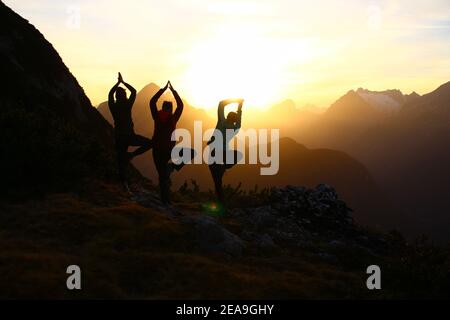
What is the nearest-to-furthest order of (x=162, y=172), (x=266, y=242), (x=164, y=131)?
(x=266, y=242) < (x=164, y=131) < (x=162, y=172)

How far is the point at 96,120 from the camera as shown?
28094 mm

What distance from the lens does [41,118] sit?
64.4 ft

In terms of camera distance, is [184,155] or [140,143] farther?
[140,143]

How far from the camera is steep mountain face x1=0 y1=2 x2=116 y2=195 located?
52.6 ft

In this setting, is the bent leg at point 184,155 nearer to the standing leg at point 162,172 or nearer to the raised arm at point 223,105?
the standing leg at point 162,172

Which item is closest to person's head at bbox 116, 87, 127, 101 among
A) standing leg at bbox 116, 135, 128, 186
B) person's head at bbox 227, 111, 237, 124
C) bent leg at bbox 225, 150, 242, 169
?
standing leg at bbox 116, 135, 128, 186

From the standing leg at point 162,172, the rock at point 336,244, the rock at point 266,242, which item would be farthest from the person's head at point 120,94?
the rock at point 336,244

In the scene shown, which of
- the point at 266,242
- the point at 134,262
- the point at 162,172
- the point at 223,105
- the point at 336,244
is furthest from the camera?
the point at 223,105

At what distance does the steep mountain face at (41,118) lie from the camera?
52.6 ft

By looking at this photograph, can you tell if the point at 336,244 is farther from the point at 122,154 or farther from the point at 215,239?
the point at 122,154

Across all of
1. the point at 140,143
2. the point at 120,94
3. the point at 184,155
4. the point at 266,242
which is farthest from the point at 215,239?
the point at 120,94

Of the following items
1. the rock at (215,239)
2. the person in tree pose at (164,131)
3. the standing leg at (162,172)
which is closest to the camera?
the rock at (215,239)
